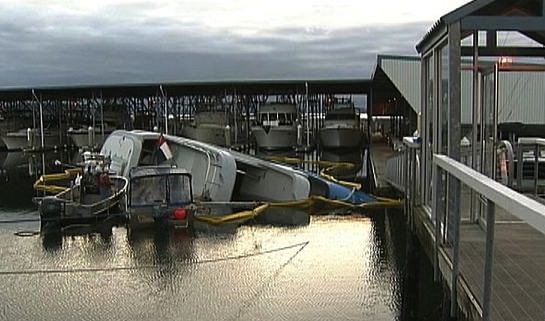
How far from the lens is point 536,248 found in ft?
20.5

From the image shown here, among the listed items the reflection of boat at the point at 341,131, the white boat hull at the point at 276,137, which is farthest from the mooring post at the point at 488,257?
the white boat hull at the point at 276,137

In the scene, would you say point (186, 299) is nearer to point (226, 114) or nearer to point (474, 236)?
point (474, 236)

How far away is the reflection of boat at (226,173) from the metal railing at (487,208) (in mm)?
7523

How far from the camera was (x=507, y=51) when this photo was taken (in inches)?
360

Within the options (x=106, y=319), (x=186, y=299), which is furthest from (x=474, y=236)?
(x=106, y=319)

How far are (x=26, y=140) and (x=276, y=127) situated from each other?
63.9 feet

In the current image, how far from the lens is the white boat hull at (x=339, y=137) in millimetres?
42562

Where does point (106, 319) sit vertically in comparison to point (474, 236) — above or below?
below

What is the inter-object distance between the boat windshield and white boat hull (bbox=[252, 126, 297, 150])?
29203mm

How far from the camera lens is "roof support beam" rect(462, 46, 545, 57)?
29.5 feet

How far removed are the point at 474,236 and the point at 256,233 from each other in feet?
22.8

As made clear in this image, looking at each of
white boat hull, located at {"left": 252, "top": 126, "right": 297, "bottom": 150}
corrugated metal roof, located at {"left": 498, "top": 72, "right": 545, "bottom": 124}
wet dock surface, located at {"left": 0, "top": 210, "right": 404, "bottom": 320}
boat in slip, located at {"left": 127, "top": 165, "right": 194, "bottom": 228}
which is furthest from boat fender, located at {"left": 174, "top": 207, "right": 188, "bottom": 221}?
white boat hull, located at {"left": 252, "top": 126, "right": 297, "bottom": 150}

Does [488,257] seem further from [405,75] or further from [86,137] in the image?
[86,137]

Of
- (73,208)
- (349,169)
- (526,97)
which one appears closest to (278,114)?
(349,169)
